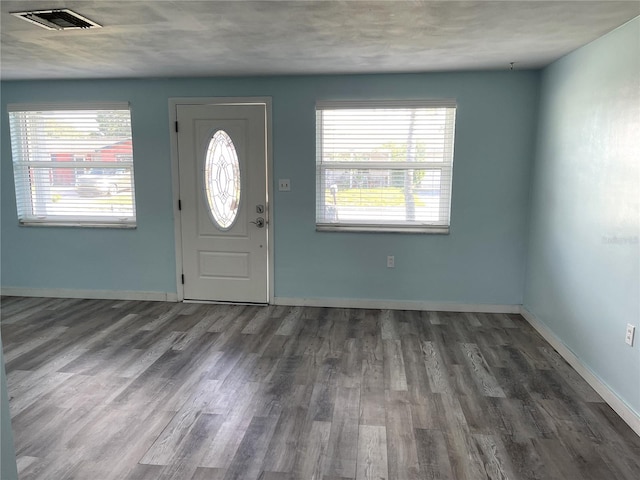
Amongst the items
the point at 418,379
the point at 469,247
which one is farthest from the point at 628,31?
the point at 418,379

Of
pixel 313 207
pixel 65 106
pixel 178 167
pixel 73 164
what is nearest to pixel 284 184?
pixel 313 207

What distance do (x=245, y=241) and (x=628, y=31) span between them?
348cm

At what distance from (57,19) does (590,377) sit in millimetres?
4007

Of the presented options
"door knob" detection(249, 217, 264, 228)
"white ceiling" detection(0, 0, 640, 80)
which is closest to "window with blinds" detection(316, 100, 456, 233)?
"white ceiling" detection(0, 0, 640, 80)

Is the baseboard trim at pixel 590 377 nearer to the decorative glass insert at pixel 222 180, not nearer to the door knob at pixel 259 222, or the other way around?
the door knob at pixel 259 222

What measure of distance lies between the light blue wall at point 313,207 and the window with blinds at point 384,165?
0.10 metres

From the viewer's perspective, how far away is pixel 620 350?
105 inches

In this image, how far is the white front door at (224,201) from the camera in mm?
4414

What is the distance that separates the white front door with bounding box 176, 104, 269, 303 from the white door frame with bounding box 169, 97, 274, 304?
0.12ft

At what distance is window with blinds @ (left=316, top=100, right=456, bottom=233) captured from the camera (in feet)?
13.9

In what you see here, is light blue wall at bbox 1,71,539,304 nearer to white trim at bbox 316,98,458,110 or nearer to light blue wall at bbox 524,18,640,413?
white trim at bbox 316,98,458,110

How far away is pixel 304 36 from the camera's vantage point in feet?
9.43

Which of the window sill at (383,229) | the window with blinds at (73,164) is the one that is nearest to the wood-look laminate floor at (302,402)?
the window sill at (383,229)

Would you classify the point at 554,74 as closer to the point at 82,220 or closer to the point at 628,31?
the point at 628,31
